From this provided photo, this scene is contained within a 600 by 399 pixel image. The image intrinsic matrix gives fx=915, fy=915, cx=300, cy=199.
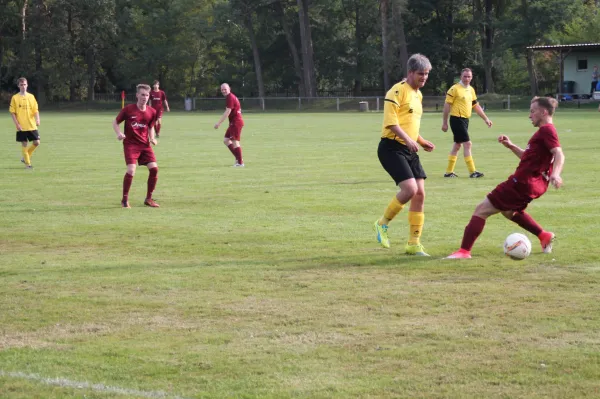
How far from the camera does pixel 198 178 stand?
1814 cm

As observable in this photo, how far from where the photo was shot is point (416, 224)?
31.0ft

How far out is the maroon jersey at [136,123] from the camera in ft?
45.3

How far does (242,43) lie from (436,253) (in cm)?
7655

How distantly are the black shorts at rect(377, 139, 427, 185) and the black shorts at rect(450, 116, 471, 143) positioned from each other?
8.23m

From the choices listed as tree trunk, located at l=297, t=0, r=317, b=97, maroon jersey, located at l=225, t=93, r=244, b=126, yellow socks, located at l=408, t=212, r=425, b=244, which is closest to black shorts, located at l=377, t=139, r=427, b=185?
yellow socks, located at l=408, t=212, r=425, b=244

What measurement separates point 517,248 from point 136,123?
23.0 feet

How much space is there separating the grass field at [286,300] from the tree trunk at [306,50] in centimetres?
6043

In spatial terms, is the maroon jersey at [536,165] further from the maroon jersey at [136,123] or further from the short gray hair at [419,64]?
the maroon jersey at [136,123]

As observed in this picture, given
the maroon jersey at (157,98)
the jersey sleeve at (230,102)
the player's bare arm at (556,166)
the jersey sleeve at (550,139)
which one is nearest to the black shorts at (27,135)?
the jersey sleeve at (230,102)

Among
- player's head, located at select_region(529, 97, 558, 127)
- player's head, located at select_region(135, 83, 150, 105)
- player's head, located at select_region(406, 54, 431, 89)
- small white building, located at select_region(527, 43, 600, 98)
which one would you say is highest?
player's head, located at select_region(406, 54, 431, 89)

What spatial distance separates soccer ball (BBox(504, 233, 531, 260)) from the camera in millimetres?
8742

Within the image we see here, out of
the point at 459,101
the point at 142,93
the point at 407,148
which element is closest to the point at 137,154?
the point at 142,93

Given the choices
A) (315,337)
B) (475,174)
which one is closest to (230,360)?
(315,337)

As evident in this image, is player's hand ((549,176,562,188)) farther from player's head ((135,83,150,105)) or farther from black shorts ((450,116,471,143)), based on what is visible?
black shorts ((450,116,471,143))
